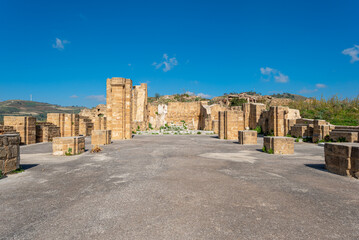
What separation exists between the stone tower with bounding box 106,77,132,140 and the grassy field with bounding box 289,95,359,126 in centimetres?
1721

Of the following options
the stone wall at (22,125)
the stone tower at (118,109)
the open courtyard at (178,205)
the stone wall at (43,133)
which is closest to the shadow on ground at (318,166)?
the open courtyard at (178,205)

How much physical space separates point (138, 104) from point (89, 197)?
25.2 meters

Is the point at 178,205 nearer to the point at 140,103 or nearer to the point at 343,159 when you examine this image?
the point at 343,159

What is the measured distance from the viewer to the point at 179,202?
3.14 m

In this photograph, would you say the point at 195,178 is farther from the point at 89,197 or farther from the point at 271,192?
the point at 89,197

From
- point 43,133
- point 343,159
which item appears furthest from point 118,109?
point 343,159

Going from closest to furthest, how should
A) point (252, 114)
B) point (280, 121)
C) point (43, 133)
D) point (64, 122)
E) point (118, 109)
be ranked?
point (43, 133), point (118, 109), point (64, 122), point (280, 121), point (252, 114)

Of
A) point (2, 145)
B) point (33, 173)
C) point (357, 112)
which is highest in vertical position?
point (357, 112)

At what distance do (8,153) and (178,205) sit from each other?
182 inches

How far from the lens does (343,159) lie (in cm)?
490

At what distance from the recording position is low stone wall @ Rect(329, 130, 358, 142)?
32.8 feet

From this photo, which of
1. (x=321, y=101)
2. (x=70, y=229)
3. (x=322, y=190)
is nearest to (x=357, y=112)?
(x=321, y=101)

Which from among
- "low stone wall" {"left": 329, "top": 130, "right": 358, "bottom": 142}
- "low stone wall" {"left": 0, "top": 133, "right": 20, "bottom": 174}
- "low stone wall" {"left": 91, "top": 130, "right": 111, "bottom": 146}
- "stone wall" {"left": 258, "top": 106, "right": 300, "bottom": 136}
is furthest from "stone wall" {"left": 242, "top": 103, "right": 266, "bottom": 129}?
"low stone wall" {"left": 0, "top": 133, "right": 20, "bottom": 174}

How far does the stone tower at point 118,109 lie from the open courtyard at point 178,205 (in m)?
10.8
